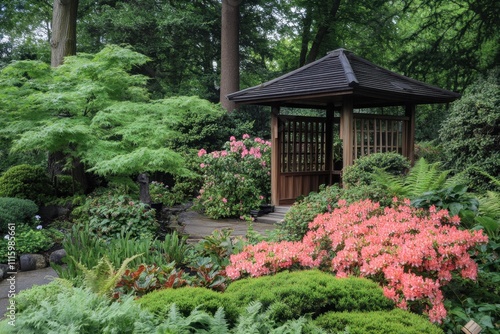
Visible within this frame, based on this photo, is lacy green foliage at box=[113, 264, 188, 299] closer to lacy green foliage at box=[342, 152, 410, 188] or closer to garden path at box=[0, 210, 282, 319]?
garden path at box=[0, 210, 282, 319]

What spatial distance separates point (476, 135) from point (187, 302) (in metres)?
7.58

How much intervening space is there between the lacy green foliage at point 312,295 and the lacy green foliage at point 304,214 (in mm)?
2150

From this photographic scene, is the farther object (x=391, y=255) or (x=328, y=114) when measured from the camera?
(x=328, y=114)

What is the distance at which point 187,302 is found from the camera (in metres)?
2.78

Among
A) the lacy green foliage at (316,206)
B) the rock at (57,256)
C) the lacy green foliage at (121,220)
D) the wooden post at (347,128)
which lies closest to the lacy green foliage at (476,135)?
the wooden post at (347,128)

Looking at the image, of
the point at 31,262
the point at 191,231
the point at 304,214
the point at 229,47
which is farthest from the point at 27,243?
the point at 229,47

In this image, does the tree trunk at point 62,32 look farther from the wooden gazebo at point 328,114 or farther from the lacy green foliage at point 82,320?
the lacy green foliage at point 82,320

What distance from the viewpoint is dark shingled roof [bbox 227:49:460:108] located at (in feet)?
26.5

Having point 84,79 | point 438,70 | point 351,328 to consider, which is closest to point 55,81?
point 84,79

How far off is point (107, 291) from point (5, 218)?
4.29m

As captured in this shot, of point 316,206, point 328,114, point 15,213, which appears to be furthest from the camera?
point 328,114

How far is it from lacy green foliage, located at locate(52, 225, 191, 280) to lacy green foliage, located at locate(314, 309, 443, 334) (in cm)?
232

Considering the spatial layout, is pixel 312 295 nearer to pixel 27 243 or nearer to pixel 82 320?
pixel 82 320

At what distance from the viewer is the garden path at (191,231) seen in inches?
214
